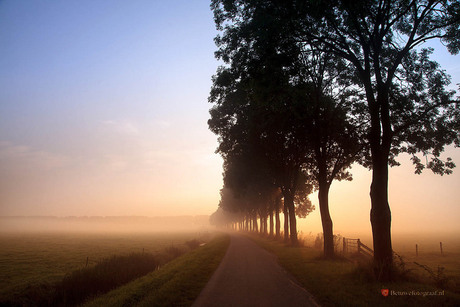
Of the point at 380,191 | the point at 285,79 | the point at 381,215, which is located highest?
the point at 285,79

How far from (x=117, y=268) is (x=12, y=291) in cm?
633

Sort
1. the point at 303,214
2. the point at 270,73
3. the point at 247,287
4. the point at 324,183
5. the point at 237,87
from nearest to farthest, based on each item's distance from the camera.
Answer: the point at 247,287 → the point at 270,73 → the point at 237,87 → the point at 324,183 → the point at 303,214

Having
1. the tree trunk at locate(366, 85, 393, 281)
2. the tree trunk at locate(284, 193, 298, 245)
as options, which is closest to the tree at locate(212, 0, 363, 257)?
the tree trunk at locate(366, 85, 393, 281)

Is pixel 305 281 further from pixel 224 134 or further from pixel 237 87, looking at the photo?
pixel 224 134

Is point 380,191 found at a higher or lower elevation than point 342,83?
lower

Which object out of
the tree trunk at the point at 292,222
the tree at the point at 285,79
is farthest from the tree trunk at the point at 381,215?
the tree trunk at the point at 292,222

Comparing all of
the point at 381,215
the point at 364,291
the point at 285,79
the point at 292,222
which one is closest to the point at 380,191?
the point at 381,215

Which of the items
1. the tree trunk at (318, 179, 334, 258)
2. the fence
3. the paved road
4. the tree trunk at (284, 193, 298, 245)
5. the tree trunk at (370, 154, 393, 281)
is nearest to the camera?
the paved road

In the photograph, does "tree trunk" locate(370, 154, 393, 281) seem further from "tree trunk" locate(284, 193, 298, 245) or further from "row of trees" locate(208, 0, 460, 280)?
"tree trunk" locate(284, 193, 298, 245)

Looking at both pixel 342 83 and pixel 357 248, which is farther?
Result: pixel 357 248

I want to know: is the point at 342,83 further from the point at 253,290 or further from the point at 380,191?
the point at 253,290

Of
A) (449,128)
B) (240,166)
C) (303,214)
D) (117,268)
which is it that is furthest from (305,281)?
(303,214)

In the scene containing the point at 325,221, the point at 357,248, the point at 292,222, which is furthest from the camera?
the point at 292,222

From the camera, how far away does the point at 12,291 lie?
53.1ft
